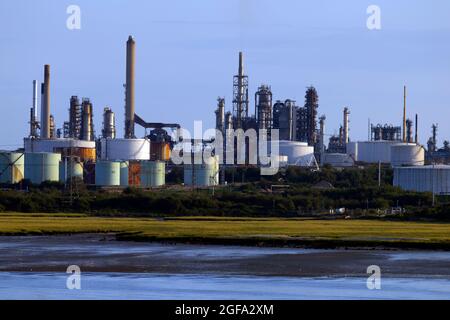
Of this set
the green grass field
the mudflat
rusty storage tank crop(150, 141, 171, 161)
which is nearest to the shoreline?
the green grass field

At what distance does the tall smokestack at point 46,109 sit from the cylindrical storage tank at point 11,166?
10.6 metres

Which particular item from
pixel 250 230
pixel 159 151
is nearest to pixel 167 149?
pixel 159 151

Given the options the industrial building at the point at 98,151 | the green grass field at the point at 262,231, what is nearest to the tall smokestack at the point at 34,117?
the industrial building at the point at 98,151

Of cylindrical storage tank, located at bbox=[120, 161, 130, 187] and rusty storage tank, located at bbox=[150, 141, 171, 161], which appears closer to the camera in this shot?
cylindrical storage tank, located at bbox=[120, 161, 130, 187]

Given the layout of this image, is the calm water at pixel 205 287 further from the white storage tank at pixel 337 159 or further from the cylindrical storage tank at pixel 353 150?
the cylindrical storage tank at pixel 353 150

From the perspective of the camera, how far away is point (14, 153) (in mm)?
110875

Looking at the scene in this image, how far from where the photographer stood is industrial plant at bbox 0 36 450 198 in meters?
112

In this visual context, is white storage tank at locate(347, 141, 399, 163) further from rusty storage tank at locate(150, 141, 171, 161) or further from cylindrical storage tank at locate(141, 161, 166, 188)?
cylindrical storage tank at locate(141, 161, 166, 188)

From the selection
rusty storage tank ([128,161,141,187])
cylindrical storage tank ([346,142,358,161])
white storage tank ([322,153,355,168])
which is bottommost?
rusty storage tank ([128,161,141,187])

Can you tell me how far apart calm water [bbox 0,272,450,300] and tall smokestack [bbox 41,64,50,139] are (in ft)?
260

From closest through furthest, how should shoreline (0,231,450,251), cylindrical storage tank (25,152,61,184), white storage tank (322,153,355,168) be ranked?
shoreline (0,231,450,251) → cylindrical storage tank (25,152,61,184) → white storage tank (322,153,355,168)

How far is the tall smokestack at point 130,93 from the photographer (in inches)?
4601

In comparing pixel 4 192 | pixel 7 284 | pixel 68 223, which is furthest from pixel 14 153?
pixel 7 284

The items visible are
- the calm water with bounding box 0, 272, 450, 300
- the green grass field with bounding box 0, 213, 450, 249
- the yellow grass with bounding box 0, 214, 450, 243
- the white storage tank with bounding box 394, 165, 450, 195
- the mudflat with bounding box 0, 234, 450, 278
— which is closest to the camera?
the calm water with bounding box 0, 272, 450, 300
